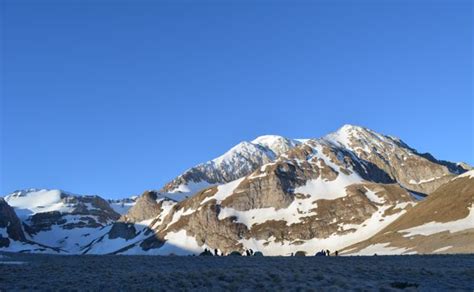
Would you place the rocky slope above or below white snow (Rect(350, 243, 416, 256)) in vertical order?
above

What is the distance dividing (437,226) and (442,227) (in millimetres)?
4811

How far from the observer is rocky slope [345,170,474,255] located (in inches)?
4331

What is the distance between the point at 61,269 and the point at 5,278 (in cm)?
555

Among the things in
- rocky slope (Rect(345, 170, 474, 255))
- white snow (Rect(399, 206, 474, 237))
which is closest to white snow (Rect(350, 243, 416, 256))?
rocky slope (Rect(345, 170, 474, 255))

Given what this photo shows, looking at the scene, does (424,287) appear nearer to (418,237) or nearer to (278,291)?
(278,291)

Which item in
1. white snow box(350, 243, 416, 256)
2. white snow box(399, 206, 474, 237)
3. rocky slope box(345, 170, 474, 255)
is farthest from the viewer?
white snow box(399, 206, 474, 237)

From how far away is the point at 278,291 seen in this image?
837 inches

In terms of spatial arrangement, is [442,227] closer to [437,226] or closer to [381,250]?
[437,226]

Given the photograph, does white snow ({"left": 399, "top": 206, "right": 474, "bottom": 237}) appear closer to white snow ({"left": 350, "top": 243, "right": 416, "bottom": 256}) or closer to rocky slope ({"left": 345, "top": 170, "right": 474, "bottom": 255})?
rocky slope ({"left": 345, "top": 170, "right": 474, "bottom": 255})

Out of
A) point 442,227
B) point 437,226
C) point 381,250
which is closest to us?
point 381,250

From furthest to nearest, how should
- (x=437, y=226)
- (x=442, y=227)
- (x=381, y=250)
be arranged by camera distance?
(x=437, y=226) < (x=442, y=227) < (x=381, y=250)

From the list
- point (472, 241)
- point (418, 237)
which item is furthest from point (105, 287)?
point (418, 237)

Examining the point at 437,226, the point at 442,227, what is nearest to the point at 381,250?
the point at 442,227

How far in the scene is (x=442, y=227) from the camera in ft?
440
